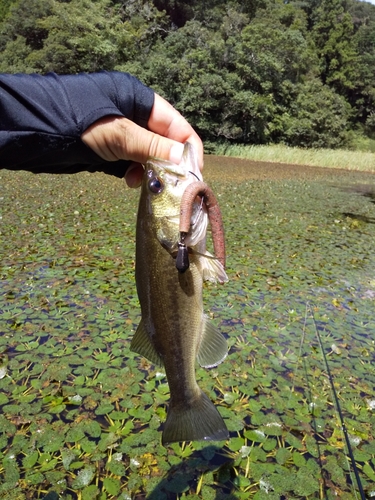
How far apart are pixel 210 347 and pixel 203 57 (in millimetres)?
27292

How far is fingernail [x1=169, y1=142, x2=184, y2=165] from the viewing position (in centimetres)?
161

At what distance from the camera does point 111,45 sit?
27.0 metres

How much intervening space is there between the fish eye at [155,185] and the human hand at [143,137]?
10 cm

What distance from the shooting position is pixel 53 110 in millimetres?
1510

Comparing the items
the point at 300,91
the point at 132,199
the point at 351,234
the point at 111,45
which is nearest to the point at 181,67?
the point at 111,45

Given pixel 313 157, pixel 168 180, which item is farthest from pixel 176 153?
pixel 313 157

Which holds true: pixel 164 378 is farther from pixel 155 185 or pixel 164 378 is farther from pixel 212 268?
pixel 155 185

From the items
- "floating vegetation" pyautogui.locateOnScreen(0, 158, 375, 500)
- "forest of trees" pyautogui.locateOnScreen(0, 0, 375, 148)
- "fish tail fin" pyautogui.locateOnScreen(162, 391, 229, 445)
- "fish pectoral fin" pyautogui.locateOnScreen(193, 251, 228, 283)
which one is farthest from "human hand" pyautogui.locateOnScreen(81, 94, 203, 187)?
"forest of trees" pyautogui.locateOnScreen(0, 0, 375, 148)

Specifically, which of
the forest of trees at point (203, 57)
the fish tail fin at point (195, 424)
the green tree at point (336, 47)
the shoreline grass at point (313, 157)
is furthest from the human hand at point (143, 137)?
the green tree at point (336, 47)

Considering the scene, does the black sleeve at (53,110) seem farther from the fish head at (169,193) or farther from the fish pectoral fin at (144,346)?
the fish pectoral fin at (144,346)

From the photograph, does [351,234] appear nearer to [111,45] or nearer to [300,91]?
[111,45]

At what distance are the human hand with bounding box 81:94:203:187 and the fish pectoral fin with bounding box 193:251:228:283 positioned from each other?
35 centimetres

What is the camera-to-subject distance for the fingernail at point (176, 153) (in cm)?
161

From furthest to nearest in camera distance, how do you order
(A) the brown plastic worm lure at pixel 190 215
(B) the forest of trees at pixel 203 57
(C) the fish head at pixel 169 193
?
(B) the forest of trees at pixel 203 57
(C) the fish head at pixel 169 193
(A) the brown plastic worm lure at pixel 190 215
